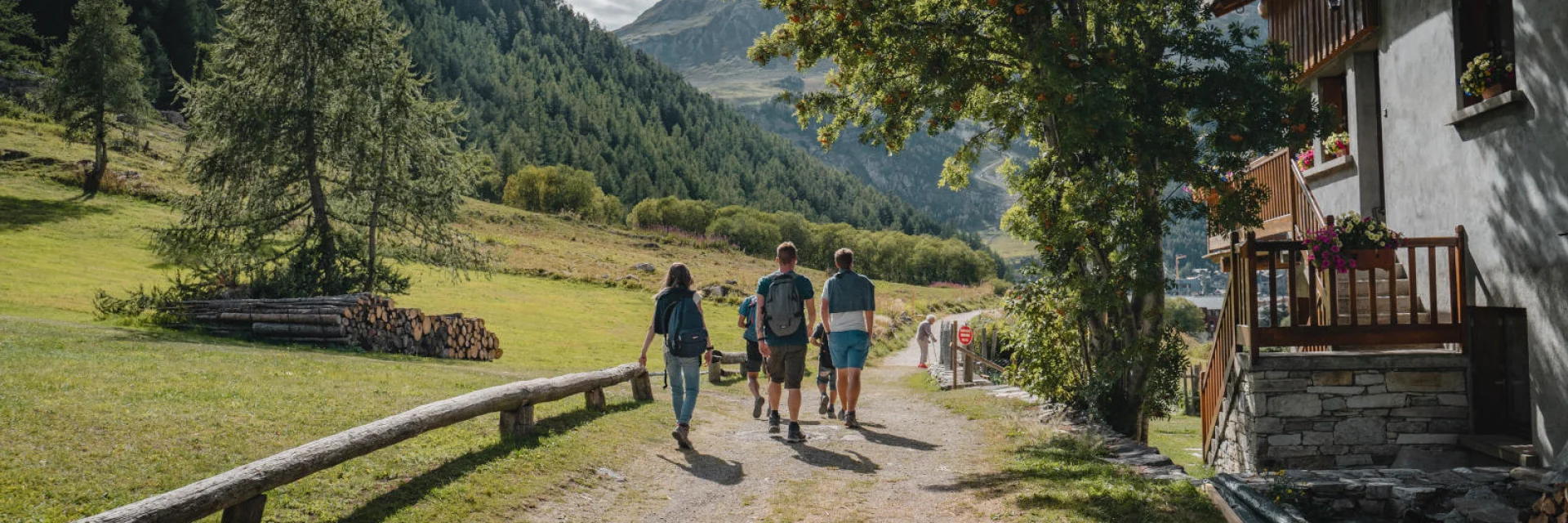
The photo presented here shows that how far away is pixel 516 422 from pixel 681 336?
177 centimetres

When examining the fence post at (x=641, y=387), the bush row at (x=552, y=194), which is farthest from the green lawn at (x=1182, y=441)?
the bush row at (x=552, y=194)

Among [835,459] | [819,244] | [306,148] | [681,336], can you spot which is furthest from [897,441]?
[819,244]

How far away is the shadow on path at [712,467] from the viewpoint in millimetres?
8102

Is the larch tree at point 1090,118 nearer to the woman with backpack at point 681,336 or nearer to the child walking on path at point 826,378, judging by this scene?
the child walking on path at point 826,378

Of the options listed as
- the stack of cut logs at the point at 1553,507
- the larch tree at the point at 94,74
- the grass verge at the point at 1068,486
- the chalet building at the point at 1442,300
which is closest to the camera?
Answer: the stack of cut logs at the point at 1553,507

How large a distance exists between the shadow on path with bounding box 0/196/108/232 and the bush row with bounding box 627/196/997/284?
271 feet

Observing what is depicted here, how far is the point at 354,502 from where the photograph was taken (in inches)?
241

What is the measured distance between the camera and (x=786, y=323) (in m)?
9.45

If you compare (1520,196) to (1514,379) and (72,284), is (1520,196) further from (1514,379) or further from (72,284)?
(72,284)

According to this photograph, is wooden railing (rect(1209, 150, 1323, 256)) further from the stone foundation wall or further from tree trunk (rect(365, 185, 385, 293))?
tree trunk (rect(365, 185, 385, 293))

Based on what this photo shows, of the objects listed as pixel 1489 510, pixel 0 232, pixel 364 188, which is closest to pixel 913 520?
pixel 1489 510

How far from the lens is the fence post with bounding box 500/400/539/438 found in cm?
857

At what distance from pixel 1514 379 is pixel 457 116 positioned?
2228 centimetres

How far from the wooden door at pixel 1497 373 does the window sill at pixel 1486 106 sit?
82.4 inches
